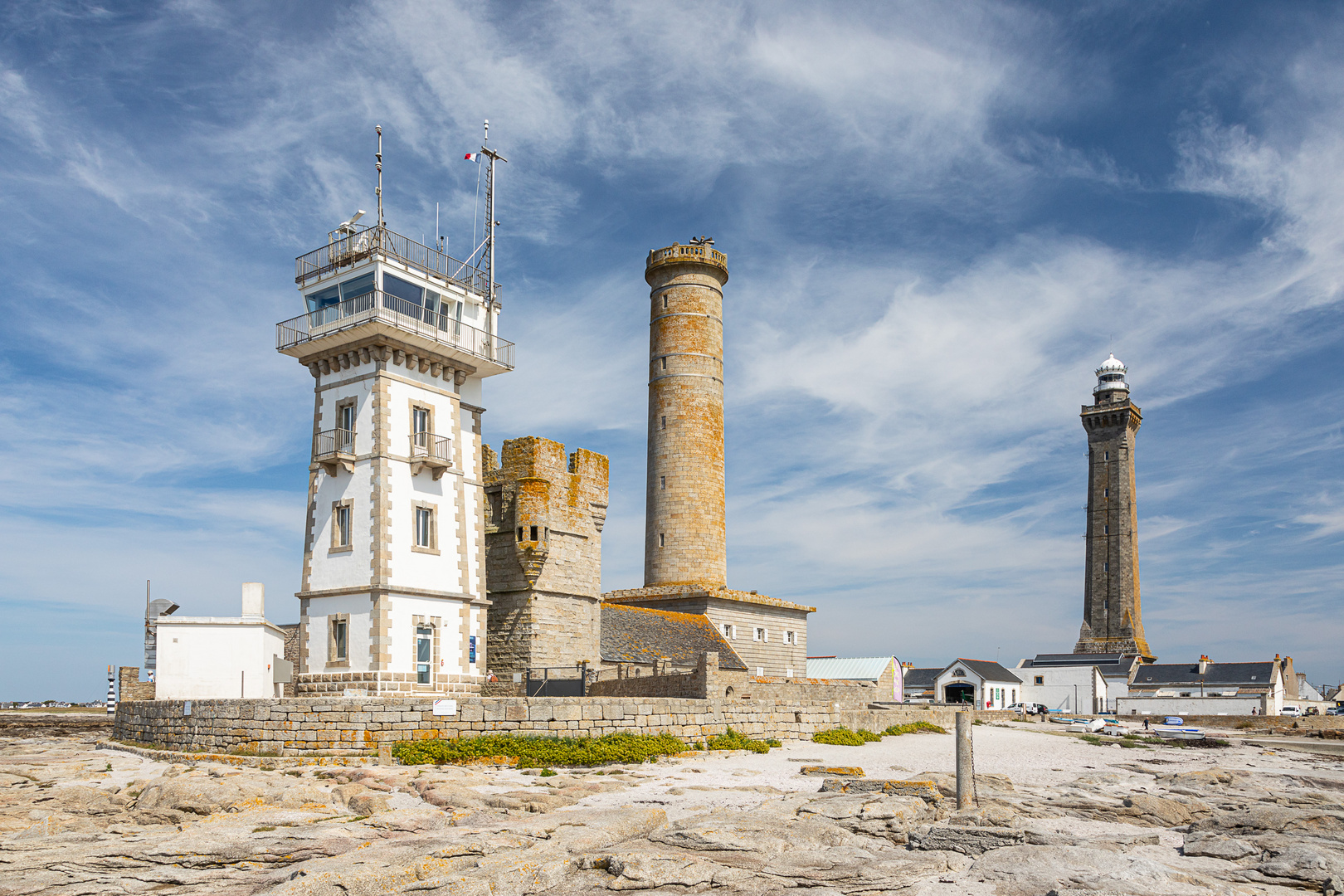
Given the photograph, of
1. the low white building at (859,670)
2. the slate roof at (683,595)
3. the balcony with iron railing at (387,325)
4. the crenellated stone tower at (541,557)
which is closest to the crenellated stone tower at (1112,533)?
the low white building at (859,670)

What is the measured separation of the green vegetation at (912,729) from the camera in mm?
33000

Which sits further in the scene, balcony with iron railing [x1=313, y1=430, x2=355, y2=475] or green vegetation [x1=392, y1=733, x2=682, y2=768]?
balcony with iron railing [x1=313, y1=430, x2=355, y2=475]

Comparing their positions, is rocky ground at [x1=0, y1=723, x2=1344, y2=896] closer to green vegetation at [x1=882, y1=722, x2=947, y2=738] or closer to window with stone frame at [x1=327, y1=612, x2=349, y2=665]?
window with stone frame at [x1=327, y1=612, x2=349, y2=665]

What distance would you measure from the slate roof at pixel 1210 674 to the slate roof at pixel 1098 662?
3.08 feet

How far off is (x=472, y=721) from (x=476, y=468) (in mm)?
9525

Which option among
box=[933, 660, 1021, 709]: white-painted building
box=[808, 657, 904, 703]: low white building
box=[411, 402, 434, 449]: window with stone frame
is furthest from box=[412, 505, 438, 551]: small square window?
box=[933, 660, 1021, 709]: white-painted building

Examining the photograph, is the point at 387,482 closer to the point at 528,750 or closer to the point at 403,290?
the point at 403,290

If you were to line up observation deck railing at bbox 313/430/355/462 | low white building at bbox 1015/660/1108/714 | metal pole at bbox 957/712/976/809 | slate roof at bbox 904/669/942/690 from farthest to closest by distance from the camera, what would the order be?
slate roof at bbox 904/669/942/690 → low white building at bbox 1015/660/1108/714 → observation deck railing at bbox 313/430/355/462 → metal pole at bbox 957/712/976/809

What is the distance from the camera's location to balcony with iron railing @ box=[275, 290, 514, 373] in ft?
89.6

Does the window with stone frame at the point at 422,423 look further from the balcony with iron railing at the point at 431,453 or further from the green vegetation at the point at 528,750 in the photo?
the green vegetation at the point at 528,750

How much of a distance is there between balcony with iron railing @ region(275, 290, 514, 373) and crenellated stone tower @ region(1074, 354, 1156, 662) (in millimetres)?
62908

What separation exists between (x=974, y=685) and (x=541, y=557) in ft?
142

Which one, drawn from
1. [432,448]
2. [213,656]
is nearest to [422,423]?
[432,448]

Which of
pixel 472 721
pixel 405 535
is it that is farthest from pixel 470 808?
pixel 405 535
